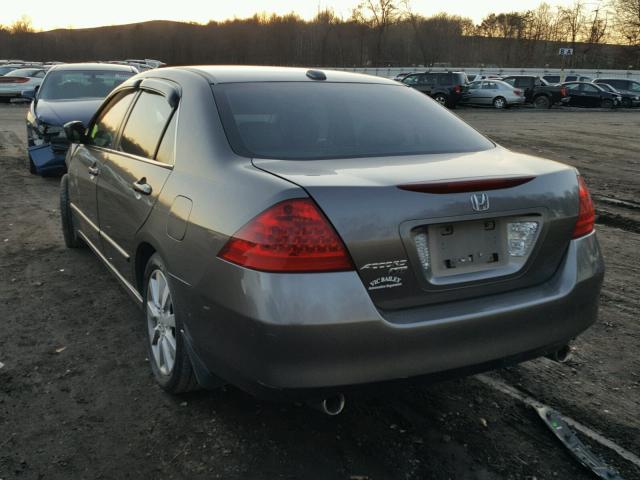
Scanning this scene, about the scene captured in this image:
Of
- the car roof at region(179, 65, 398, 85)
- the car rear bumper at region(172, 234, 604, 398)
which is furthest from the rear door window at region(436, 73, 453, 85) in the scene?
A: the car rear bumper at region(172, 234, 604, 398)

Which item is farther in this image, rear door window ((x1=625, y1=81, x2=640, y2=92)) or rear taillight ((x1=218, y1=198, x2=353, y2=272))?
rear door window ((x1=625, y1=81, x2=640, y2=92))

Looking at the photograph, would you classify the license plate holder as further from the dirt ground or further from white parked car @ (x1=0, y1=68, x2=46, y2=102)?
white parked car @ (x1=0, y1=68, x2=46, y2=102)

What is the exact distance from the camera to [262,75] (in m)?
3.31

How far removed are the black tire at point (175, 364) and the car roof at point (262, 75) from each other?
39.3 inches

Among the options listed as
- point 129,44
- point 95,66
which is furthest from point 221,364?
point 129,44

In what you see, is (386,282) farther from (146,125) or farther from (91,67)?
(91,67)

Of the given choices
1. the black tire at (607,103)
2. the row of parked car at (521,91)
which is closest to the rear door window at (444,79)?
the row of parked car at (521,91)

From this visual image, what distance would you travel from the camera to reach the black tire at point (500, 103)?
29.6m

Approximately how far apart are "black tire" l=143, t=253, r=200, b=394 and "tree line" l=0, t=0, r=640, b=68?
79.0 metres

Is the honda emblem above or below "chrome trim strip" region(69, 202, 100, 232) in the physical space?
above

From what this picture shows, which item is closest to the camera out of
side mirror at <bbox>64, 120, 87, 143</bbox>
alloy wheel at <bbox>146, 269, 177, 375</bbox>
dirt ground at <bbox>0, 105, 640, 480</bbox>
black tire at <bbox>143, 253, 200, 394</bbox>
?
dirt ground at <bbox>0, 105, 640, 480</bbox>

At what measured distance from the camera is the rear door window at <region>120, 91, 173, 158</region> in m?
3.19

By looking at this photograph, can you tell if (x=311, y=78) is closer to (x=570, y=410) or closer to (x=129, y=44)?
(x=570, y=410)

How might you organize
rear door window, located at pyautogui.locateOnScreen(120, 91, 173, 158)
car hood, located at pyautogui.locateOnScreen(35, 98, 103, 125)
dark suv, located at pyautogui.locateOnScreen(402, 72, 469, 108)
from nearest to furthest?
rear door window, located at pyautogui.locateOnScreen(120, 91, 173, 158)
car hood, located at pyautogui.locateOnScreen(35, 98, 103, 125)
dark suv, located at pyautogui.locateOnScreen(402, 72, 469, 108)
